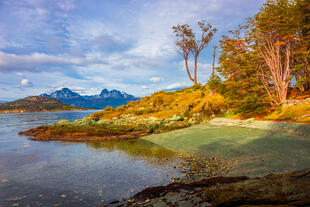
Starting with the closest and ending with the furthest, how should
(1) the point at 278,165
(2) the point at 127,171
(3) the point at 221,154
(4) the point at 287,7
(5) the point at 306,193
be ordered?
1. (5) the point at 306,193
2. (1) the point at 278,165
3. (2) the point at 127,171
4. (3) the point at 221,154
5. (4) the point at 287,7

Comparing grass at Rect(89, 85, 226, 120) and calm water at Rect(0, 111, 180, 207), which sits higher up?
grass at Rect(89, 85, 226, 120)

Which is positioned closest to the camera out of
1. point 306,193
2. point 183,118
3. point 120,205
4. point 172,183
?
point 306,193

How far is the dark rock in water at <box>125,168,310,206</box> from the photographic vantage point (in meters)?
3.67

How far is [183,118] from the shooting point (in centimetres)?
2397

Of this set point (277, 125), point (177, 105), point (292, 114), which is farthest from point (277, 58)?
point (177, 105)

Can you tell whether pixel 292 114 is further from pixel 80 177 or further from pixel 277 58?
pixel 80 177

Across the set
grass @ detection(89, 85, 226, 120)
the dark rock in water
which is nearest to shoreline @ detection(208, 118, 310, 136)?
grass @ detection(89, 85, 226, 120)

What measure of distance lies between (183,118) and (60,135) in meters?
14.7

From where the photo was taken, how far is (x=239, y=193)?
4172 millimetres

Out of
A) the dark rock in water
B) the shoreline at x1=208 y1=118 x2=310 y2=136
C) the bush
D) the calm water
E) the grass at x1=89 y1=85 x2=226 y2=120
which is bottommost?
the calm water

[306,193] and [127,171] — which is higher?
Result: [306,193]

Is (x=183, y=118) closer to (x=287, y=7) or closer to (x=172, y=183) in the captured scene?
(x=287, y=7)

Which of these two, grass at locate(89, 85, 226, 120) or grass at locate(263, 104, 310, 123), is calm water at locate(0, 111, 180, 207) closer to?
grass at locate(263, 104, 310, 123)

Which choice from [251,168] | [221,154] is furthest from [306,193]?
[221,154]
